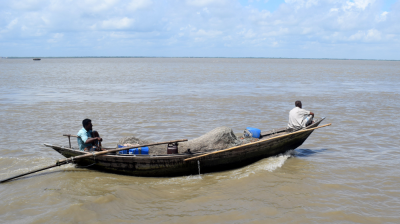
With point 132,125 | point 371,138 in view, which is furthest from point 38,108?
point 371,138

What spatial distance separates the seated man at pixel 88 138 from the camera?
7.29 m

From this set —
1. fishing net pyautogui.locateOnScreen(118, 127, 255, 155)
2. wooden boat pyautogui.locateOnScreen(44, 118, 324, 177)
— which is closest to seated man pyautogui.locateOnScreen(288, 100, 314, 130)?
wooden boat pyautogui.locateOnScreen(44, 118, 324, 177)

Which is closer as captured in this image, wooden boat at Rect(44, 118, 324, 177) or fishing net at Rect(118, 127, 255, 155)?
wooden boat at Rect(44, 118, 324, 177)

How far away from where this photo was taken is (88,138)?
7375 millimetres

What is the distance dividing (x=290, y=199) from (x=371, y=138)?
5849mm

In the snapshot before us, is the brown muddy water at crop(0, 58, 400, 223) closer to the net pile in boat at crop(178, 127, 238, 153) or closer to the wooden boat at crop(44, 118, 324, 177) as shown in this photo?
the wooden boat at crop(44, 118, 324, 177)

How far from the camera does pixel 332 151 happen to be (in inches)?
367

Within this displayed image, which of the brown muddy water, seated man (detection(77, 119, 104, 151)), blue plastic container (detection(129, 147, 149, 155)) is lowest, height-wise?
the brown muddy water

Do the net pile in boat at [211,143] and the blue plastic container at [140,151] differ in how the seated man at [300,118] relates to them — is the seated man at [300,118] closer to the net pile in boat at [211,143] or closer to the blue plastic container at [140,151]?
the net pile in boat at [211,143]

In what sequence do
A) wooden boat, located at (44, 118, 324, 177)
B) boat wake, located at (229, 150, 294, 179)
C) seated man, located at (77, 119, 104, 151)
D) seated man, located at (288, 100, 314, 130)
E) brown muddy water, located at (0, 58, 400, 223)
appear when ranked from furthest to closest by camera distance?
1. seated man, located at (288, 100, 314, 130)
2. boat wake, located at (229, 150, 294, 179)
3. seated man, located at (77, 119, 104, 151)
4. wooden boat, located at (44, 118, 324, 177)
5. brown muddy water, located at (0, 58, 400, 223)

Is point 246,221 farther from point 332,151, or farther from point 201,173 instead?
point 332,151

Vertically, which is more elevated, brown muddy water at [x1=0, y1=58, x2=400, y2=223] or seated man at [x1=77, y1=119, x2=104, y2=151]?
seated man at [x1=77, y1=119, x2=104, y2=151]

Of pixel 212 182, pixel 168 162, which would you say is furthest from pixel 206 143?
pixel 168 162

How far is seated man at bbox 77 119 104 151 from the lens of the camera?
7.29 meters
